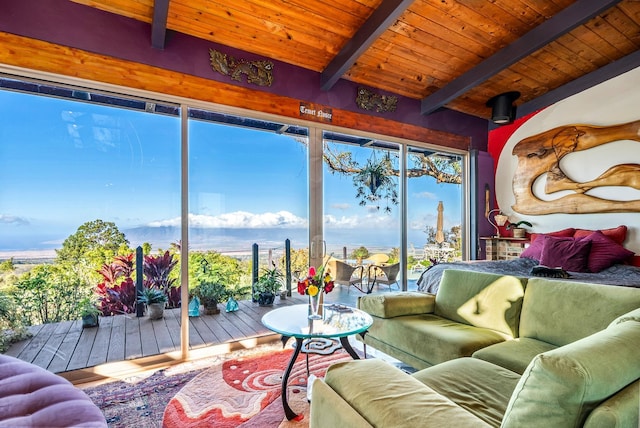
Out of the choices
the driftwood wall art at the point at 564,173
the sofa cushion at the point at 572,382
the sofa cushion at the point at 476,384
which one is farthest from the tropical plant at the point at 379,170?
the sofa cushion at the point at 572,382

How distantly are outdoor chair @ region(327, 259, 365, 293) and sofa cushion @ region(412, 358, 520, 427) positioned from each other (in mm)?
2516

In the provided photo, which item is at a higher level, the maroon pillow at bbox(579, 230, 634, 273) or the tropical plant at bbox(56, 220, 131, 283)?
the tropical plant at bbox(56, 220, 131, 283)

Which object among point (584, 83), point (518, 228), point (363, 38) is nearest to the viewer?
point (363, 38)

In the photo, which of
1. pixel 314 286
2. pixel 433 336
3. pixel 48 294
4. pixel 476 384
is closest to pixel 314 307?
pixel 314 286

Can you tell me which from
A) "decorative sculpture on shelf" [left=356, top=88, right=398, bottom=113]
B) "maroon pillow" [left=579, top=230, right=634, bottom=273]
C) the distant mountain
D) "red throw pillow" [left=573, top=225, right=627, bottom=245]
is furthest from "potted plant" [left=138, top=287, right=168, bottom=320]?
"red throw pillow" [left=573, top=225, right=627, bottom=245]

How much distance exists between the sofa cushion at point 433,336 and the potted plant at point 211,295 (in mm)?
1777

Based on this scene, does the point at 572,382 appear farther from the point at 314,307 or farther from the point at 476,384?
the point at 314,307

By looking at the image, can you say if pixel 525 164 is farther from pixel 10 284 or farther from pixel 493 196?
pixel 10 284

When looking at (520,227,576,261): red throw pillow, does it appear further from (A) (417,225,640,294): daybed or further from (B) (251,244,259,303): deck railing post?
(B) (251,244,259,303): deck railing post

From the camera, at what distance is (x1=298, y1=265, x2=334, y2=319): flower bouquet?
7.81ft

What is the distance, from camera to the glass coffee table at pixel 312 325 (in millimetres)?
2102

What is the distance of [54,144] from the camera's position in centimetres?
271

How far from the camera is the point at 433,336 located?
2330 mm

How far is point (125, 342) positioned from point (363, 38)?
3520 mm
